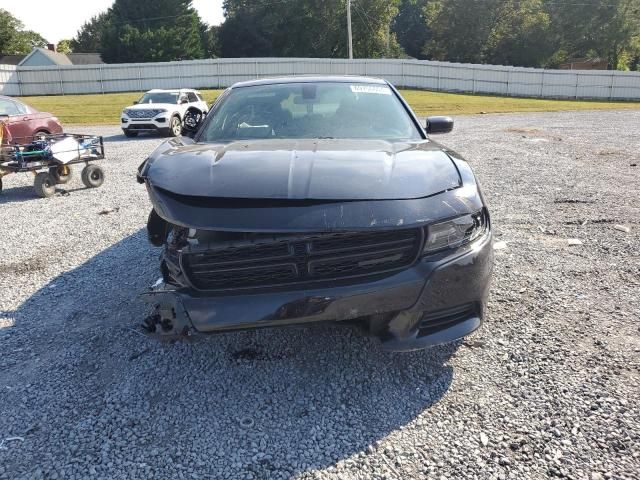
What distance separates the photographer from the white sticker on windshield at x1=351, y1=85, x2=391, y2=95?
168 inches

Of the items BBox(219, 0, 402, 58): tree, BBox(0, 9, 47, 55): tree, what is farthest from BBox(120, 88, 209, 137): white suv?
BBox(0, 9, 47, 55): tree

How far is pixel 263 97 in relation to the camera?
4219 mm

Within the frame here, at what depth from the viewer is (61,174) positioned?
8312mm

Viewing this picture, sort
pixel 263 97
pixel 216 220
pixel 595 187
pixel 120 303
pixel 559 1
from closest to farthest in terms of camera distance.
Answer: pixel 216 220 < pixel 120 303 < pixel 263 97 < pixel 595 187 < pixel 559 1

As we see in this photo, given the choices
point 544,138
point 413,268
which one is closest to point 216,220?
point 413,268

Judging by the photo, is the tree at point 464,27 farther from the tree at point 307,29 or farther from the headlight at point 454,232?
the headlight at point 454,232

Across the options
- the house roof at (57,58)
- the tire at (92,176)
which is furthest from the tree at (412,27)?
the tire at (92,176)

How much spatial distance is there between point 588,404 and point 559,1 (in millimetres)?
63237

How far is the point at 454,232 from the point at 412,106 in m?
23.9

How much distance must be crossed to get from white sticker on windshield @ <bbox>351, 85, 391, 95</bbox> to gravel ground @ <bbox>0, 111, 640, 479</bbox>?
1787 mm

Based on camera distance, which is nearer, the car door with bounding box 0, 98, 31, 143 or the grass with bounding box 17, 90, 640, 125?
the car door with bounding box 0, 98, 31, 143

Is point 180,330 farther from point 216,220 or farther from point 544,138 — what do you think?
point 544,138

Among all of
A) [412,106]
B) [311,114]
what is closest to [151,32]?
[412,106]

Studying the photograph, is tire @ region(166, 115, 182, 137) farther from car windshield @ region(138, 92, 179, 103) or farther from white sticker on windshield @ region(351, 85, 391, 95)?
white sticker on windshield @ region(351, 85, 391, 95)
